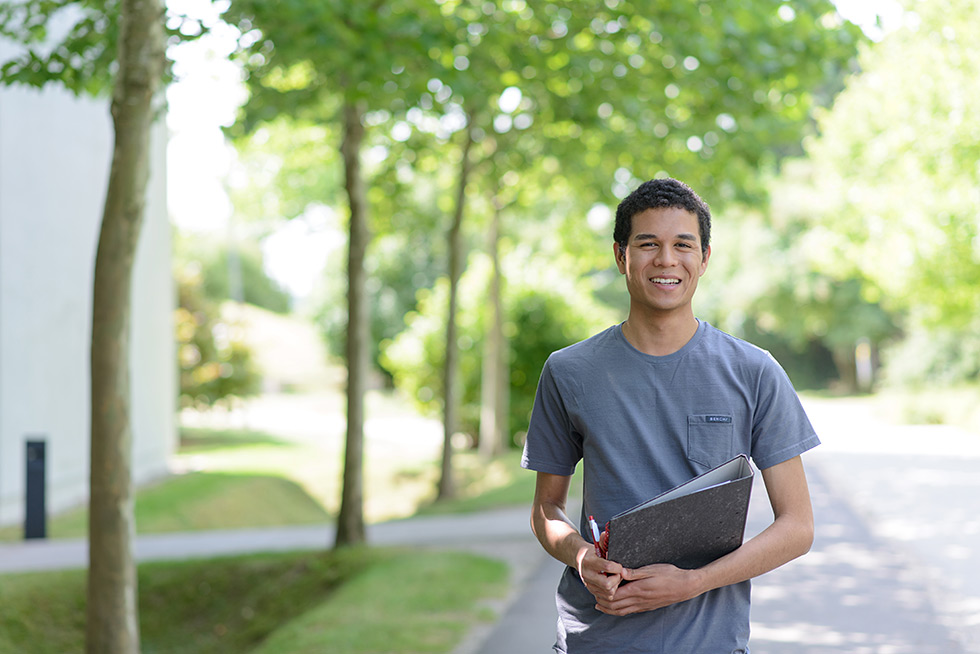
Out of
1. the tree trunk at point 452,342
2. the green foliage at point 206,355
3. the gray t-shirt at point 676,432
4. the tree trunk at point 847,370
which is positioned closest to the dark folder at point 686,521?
the gray t-shirt at point 676,432

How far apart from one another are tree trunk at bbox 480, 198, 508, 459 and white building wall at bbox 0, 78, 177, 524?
6520 millimetres

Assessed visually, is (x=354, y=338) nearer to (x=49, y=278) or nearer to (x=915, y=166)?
(x=49, y=278)

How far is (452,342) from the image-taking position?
16.0 meters

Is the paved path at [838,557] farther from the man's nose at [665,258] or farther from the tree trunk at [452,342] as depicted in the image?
the man's nose at [665,258]

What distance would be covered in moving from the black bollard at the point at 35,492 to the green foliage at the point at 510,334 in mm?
12772

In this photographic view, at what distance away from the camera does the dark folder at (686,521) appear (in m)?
2.18

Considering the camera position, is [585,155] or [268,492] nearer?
[585,155]

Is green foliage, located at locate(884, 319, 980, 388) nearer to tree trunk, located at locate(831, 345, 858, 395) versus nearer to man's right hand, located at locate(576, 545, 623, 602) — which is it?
tree trunk, located at locate(831, 345, 858, 395)

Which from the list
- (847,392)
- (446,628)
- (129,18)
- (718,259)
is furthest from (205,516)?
(847,392)

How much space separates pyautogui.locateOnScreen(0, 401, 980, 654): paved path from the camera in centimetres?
676

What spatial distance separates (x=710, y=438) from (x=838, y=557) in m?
7.75

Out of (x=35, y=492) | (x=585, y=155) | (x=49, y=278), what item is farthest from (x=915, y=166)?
(x=35, y=492)

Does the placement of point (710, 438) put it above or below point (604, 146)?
below

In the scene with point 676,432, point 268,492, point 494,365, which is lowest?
point 268,492
